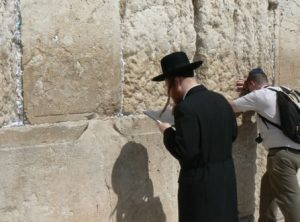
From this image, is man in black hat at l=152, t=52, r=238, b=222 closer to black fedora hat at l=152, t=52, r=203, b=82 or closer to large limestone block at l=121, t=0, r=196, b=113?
black fedora hat at l=152, t=52, r=203, b=82

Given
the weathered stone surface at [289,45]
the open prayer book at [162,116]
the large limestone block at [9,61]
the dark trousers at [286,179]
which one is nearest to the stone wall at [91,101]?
the large limestone block at [9,61]

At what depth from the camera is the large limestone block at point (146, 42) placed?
4.17 metres

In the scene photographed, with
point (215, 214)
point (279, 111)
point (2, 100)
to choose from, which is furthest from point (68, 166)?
point (279, 111)

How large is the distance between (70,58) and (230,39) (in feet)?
5.35

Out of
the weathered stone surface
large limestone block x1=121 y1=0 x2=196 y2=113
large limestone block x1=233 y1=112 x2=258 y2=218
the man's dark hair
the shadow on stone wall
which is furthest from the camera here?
the weathered stone surface

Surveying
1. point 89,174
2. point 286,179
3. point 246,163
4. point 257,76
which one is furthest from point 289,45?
point 89,174

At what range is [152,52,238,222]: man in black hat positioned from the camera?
11.1 ft

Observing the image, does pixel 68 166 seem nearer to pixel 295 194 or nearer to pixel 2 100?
pixel 2 100

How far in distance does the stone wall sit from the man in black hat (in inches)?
22.4

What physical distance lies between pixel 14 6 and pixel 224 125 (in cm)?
146

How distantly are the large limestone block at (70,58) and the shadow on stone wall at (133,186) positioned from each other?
13.2 inches

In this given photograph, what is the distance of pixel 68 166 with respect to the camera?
3734 mm

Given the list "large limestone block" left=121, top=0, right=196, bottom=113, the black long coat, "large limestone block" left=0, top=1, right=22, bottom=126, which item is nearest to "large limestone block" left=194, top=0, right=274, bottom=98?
"large limestone block" left=121, top=0, right=196, bottom=113

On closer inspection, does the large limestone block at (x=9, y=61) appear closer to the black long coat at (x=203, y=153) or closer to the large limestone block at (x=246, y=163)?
the black long coat at (x=203, y=153)
